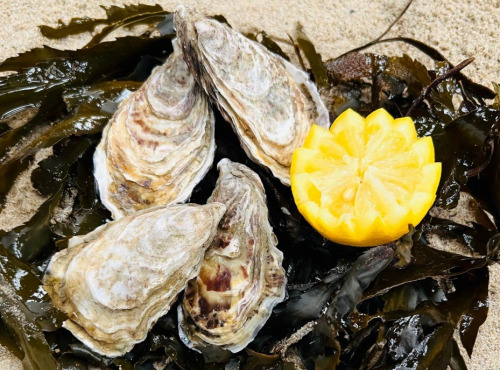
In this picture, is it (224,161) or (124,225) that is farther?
(224,161)

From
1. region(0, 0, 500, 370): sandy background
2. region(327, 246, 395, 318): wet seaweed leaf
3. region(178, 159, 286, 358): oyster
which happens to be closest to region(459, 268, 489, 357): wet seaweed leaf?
region(327, 246, 395, 318): wet seaweed leaf

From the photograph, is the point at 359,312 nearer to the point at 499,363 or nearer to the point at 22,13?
the point at 499,363

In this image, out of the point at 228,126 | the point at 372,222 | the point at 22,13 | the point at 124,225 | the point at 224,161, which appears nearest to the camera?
the point at 372,222

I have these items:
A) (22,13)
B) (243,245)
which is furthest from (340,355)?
(22,13)

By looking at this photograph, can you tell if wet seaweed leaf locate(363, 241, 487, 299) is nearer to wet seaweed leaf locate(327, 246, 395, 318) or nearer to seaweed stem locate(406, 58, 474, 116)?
wet seaweed leaf locate(327, 246, 395, 318)

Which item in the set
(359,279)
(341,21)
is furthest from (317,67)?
(359,279)

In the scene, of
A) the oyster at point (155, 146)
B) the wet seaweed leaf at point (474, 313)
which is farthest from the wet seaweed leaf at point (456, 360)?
the oyster at point (155, 146)

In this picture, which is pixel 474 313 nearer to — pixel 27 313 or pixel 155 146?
pixel 155 146

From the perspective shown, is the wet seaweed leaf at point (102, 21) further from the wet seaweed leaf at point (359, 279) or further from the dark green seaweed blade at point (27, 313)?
the wet seaweed leaf at point (359, 279)
